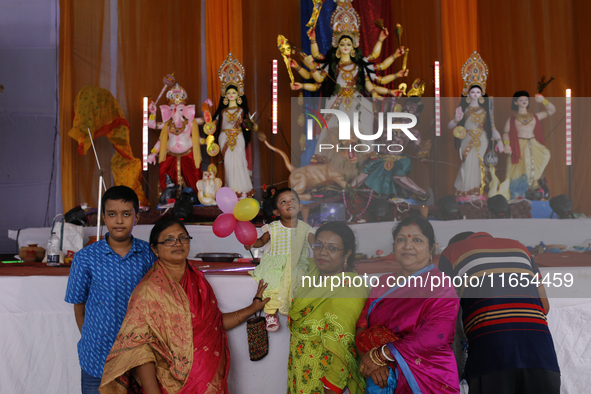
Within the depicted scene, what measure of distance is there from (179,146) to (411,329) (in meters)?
3.66

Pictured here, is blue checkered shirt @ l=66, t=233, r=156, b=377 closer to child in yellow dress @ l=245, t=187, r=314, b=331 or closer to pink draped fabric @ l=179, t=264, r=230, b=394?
pink draped fabric @ l=179, t=264, r=230, b=394

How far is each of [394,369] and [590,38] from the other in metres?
5.73

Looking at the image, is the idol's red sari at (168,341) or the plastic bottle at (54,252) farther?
the plastic bottle at (54,252)

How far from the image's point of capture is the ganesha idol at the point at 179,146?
15.3 feet

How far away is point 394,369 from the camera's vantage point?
149cm

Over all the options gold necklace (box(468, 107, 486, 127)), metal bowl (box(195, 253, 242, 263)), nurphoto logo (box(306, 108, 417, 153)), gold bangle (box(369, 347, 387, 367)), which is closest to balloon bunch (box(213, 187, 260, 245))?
metal bowl (box(195, 253, 242, 263))

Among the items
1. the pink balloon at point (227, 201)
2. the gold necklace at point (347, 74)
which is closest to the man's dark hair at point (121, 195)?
the pink balloon at point (227, 201)

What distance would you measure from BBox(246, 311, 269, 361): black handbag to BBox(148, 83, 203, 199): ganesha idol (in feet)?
9.65

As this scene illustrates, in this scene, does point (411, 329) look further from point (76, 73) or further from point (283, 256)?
point (76, 73)

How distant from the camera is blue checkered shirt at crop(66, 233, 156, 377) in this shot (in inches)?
65.0

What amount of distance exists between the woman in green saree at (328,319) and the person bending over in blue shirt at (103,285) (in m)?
0.65

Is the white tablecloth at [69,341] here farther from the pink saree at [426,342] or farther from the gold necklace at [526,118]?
the gold necklace at [526,118]

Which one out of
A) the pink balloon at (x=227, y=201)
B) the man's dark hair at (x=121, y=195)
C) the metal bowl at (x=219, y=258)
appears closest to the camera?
the man's dark hair at (x=121, y=195)

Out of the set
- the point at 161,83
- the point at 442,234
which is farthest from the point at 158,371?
the point at 161,83
